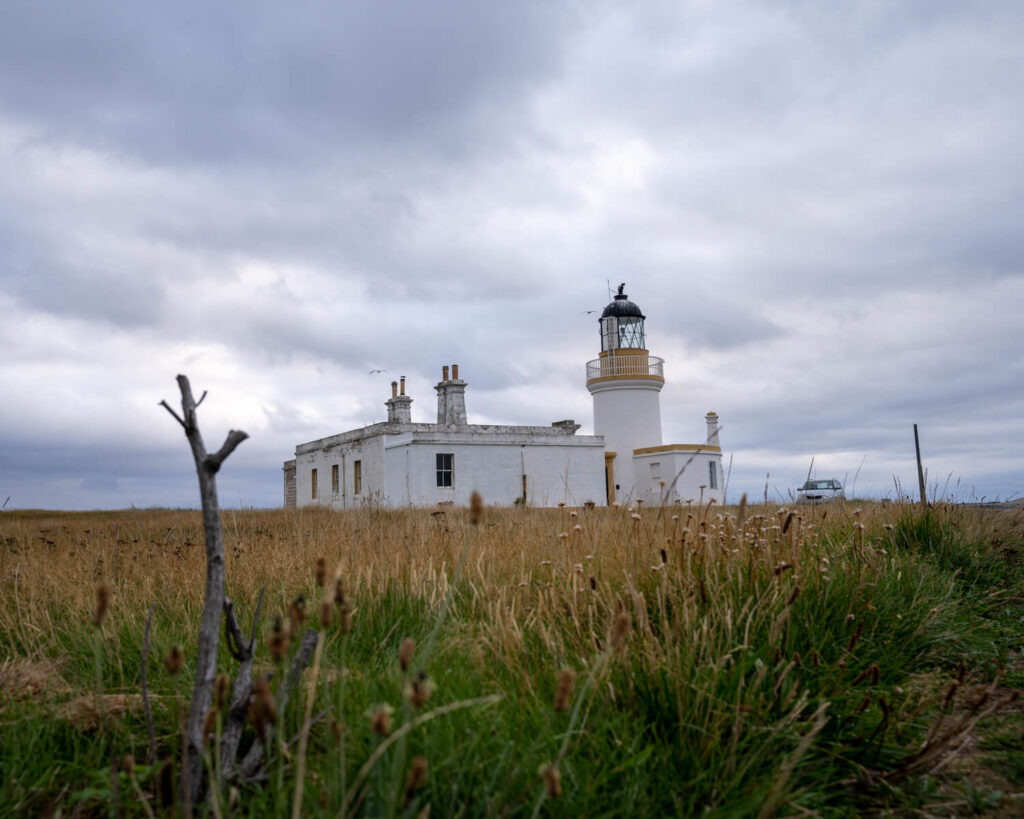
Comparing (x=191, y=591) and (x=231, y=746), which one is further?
(x=191, y=591)

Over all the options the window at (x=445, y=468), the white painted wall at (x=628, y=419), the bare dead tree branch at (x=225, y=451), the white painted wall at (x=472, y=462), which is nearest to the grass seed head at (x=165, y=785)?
the bare dead tree branch at (x=225, y=451)

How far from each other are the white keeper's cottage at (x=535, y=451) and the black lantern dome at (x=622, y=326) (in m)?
0.04

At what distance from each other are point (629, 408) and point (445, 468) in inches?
351

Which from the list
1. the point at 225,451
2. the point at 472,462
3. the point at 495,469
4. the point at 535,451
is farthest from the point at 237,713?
the point at 535,451

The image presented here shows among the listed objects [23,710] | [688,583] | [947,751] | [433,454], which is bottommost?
[947,751]

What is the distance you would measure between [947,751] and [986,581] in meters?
4.25

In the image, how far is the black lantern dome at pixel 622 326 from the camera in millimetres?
34062

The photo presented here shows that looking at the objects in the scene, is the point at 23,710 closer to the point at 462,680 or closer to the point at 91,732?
the point at 91,732

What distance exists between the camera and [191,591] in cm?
544

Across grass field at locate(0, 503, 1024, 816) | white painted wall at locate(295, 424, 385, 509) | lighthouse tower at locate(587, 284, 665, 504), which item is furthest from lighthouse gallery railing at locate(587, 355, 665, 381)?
grass field at locate(0, 503, 1024, 816)

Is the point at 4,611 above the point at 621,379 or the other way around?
the other way around

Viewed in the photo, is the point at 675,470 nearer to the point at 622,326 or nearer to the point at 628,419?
the point at 628,419

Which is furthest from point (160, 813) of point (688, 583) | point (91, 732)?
point (688, 583)

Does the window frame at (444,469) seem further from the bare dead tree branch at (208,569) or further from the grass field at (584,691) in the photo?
the bare dead tree branch at (208,569)
